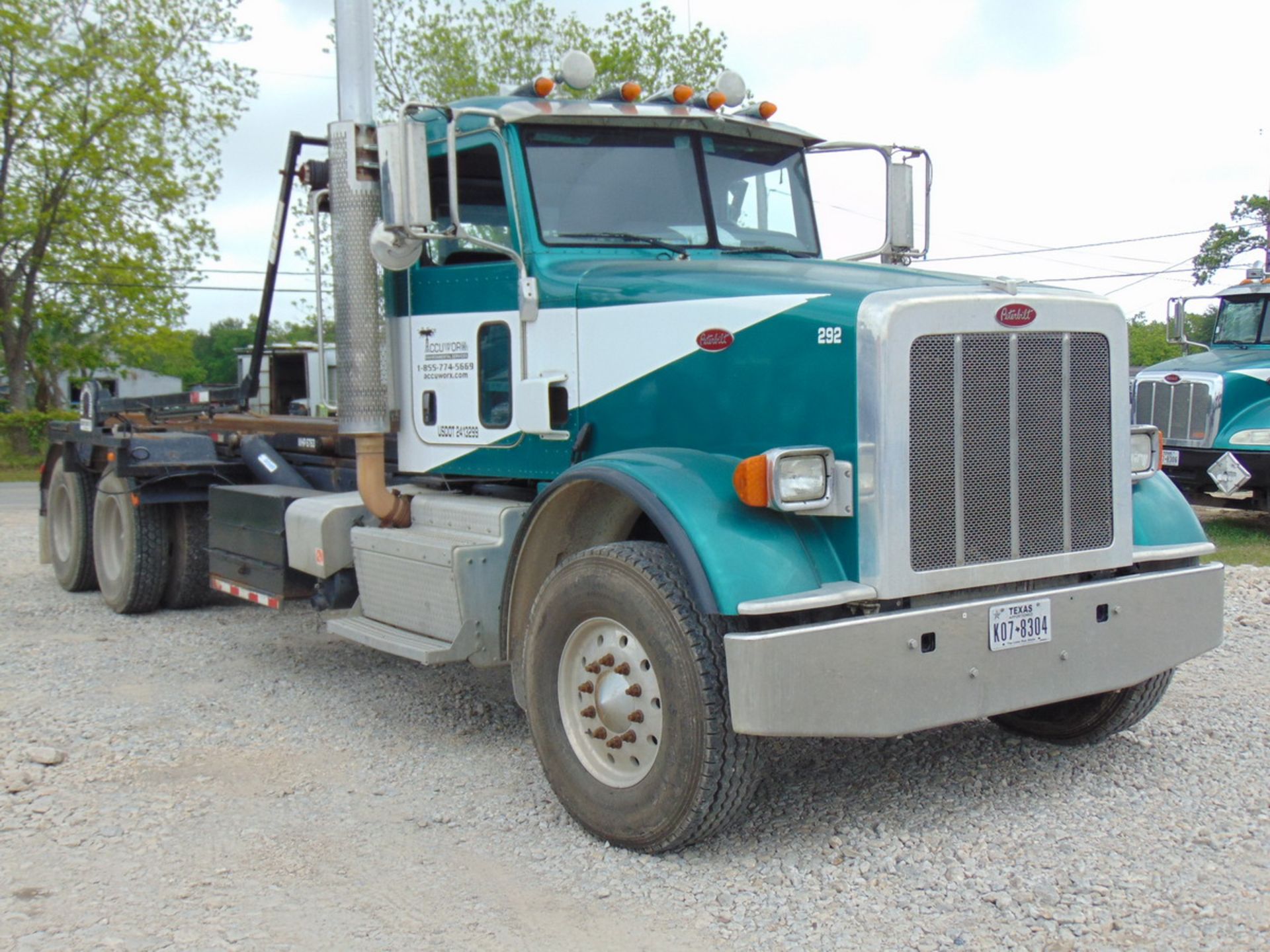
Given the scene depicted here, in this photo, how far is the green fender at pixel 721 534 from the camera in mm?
3908

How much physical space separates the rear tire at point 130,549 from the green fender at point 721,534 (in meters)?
4.86

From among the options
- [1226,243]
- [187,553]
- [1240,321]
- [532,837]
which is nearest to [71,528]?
[187,553]

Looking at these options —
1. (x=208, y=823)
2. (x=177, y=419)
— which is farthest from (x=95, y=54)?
(x=208, y=823)

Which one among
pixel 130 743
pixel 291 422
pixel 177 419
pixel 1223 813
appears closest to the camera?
pixel 1223 813

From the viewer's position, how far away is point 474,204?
5.50 meters

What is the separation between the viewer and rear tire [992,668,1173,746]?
16.7 ft

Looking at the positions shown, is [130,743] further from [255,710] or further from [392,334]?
[392,334]

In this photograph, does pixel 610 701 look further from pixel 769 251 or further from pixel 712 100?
pixel 712 100

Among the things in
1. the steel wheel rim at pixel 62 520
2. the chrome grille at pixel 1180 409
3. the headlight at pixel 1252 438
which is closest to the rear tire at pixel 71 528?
the steel wheel rim at pixel 62 520

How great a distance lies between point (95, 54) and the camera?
2750 cm

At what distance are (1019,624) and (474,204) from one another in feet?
9.46

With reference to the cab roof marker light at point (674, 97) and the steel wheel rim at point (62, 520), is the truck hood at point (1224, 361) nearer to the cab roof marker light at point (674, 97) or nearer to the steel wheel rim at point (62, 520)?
the cab roof marker light at point (674, 97)

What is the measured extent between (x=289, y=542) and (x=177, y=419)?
9.58 feet

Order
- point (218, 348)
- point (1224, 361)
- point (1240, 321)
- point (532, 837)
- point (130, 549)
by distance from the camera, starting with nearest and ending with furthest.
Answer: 1. point (532, 837)
2. point (130, 549)
3. point (1224, 361)
4. point (1240, 321)
5. point (218, 348)
